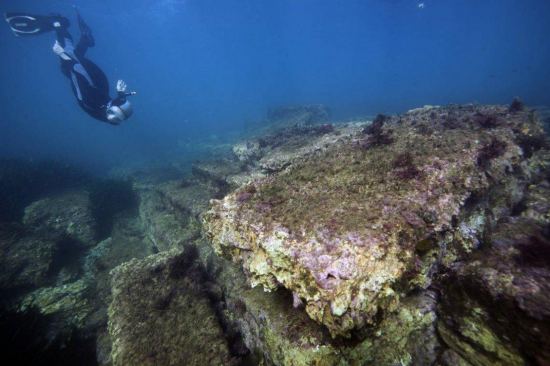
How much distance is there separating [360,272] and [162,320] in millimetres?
3641

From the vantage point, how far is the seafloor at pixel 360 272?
2.43 m

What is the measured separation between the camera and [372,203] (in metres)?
3.14

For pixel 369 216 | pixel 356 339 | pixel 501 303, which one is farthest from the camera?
pixel 369 216

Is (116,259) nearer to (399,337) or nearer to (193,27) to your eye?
(399,337)

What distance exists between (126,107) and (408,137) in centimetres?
1178

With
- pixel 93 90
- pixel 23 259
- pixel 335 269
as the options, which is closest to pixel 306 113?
pixel 93 90

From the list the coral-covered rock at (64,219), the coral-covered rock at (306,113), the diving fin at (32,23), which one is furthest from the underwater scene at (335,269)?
the coral-covered rock at (306,113)

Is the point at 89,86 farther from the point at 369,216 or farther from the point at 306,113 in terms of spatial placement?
the point at 306,113

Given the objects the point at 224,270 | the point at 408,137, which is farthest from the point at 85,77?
the point at 408,137

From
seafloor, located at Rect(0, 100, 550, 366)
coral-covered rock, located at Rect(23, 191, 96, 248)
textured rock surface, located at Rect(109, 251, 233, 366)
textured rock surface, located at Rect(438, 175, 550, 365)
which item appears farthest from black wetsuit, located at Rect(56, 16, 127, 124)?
textured rock surface, located at Rect(438, 175, 550, 365)

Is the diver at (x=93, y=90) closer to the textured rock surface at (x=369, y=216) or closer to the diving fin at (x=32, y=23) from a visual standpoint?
the diving fin at (x=32, y=23)

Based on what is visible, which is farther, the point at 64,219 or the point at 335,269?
the point at 64,219

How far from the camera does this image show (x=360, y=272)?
2.38m

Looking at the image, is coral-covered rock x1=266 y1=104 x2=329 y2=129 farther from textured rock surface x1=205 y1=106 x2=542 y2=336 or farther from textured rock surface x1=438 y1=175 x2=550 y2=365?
textured rock surface x1=438 y1=175 x2=550 y2=365
